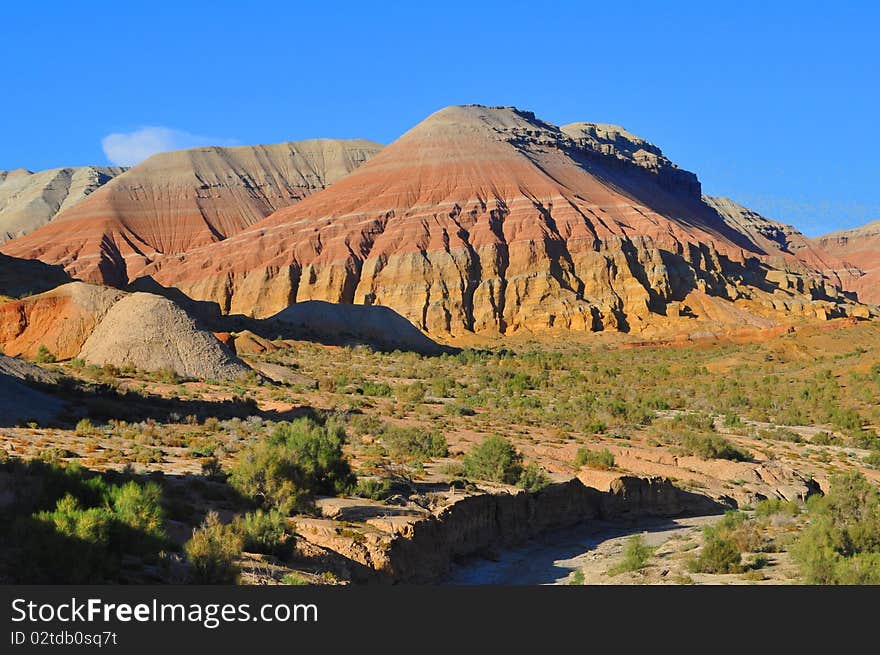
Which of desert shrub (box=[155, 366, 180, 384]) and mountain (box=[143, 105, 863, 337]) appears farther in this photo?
mountain (box=[143, 105, 863, 337])

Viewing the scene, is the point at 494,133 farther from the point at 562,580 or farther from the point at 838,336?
the point at 562,580

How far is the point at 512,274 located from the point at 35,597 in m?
98.7

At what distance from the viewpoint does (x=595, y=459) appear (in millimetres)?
27078

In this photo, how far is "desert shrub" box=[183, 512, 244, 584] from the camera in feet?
36.9

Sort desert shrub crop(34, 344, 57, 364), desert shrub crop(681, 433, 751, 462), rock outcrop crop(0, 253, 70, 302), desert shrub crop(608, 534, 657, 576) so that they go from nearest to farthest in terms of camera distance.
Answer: desert shrub crop(608, 534, 657, 576)
desert shrub crop(681, 433, 751, 462)
desert shrub crop(34, 344, 57, 364)
rock outcrop crop(0, 253, 70, 302)

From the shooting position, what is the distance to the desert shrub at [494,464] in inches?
872

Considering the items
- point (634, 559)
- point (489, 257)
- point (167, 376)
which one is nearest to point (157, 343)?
point (167, 376)

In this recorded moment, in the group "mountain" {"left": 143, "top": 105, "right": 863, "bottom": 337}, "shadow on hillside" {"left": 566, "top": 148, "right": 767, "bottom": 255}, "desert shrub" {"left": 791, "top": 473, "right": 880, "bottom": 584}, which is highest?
"shadow on hillside" {"left": 566, "top": 148, "right": 767, "bottom": 255}

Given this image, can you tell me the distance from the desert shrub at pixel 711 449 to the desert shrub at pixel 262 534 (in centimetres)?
1883

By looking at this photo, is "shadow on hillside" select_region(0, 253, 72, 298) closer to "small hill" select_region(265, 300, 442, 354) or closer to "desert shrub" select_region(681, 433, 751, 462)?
"small hill" select_region(265, 300, 442, 354)

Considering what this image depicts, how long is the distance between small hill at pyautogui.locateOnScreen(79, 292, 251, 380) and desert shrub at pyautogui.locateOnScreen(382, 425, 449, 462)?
1201 centimetres

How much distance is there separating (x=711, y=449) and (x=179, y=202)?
139 metres

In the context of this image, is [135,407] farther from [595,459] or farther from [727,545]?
[727,545]

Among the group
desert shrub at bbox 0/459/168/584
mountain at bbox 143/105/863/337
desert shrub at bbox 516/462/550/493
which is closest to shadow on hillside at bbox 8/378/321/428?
desert shrub at bbox 516/462/550/493
